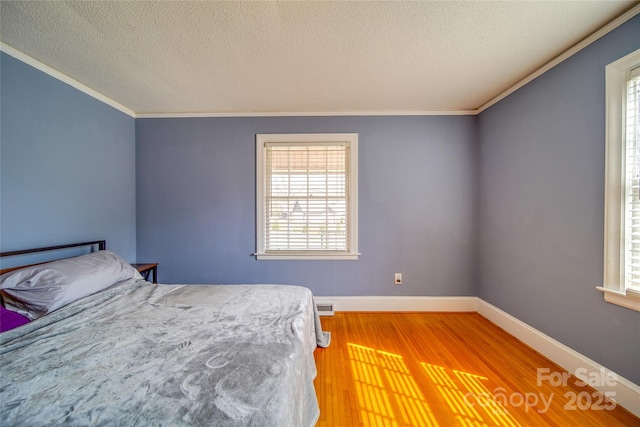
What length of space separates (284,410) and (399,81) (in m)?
2.54

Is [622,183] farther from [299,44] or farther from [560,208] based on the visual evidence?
[299,44]

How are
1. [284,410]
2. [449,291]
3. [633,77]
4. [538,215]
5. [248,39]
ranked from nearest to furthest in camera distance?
[284,410] < [633,77] < [248,39] < [538,215] < [449,291]

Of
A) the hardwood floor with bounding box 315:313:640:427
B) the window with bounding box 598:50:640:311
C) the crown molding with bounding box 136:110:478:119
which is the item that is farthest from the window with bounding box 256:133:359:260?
the window with bounding box 598:50:640:311

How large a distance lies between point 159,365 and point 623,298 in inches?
108

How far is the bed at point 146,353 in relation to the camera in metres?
0.75

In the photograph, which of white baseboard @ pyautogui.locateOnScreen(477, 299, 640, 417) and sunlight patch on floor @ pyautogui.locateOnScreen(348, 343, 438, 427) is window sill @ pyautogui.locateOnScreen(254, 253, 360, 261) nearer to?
sunlight patch on floor @ pyautogui.locateOnScreen(348, 343, 438, 427)

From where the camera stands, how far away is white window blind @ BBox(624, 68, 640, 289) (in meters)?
1.37

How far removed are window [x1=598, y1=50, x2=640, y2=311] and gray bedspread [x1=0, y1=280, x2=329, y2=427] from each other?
2.13 m

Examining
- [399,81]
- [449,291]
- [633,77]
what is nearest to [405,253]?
[449,291]

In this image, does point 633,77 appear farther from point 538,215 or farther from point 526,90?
point 538,215

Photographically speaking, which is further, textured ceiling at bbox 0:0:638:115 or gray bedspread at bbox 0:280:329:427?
textured ceiling at bbox 0:0:638:115

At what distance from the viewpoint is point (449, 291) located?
8.79 feet

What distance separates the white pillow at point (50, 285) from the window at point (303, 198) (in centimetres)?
144

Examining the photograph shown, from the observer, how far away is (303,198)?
2748mm
